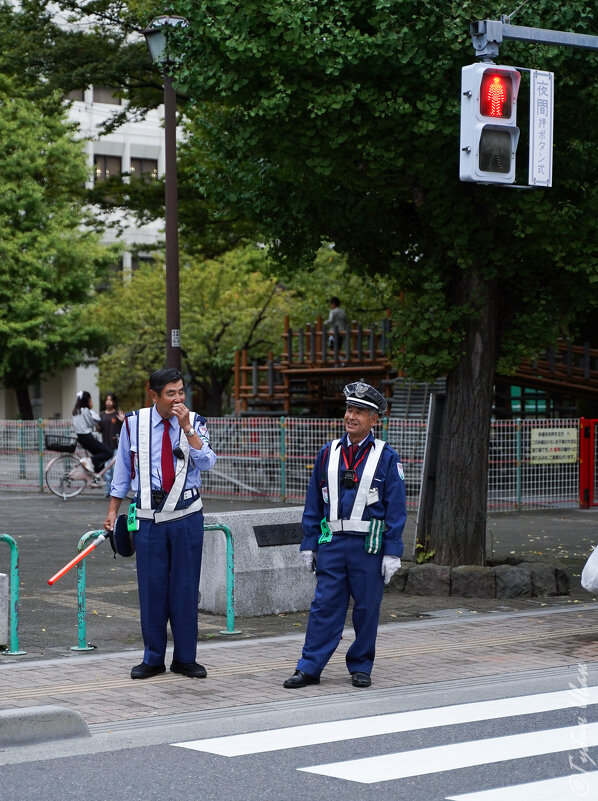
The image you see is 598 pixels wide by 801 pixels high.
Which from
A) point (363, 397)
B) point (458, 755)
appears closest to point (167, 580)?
point (363, 397)

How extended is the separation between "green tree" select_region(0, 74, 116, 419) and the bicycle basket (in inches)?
861

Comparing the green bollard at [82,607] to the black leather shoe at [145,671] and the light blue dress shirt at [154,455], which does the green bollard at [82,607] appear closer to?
the light blue dress shirt at [154,455]

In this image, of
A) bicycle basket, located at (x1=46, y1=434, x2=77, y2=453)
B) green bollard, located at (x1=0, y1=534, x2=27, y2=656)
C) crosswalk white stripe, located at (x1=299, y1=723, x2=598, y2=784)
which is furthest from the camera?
bicycle basket, located at (x1=46, y1=434, x2=77, y2=453)

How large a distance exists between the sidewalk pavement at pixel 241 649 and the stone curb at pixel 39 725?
0.6 inches

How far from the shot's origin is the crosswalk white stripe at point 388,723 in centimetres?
657

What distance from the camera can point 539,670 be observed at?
856 cm

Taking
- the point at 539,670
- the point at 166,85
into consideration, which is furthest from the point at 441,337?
the point at 166,85

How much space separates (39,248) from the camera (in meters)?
46.0

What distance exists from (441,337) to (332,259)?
2617 cm

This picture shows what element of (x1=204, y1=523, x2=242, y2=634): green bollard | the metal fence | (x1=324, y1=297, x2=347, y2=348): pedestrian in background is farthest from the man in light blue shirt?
(x1=324, y1=297, x2=347, y2=348): pedestrian in background

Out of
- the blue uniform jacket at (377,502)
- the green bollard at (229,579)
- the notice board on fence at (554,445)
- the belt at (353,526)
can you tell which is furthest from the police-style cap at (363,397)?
the notice board on fence at (554,445)

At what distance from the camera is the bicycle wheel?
22.4m

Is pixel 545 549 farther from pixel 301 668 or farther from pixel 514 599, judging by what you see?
pixel 301 668

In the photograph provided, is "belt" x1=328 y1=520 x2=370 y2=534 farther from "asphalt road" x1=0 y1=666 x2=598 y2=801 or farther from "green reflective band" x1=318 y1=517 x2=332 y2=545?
"asphalt road" x1=0 y1=666 x2=598 y2=801
